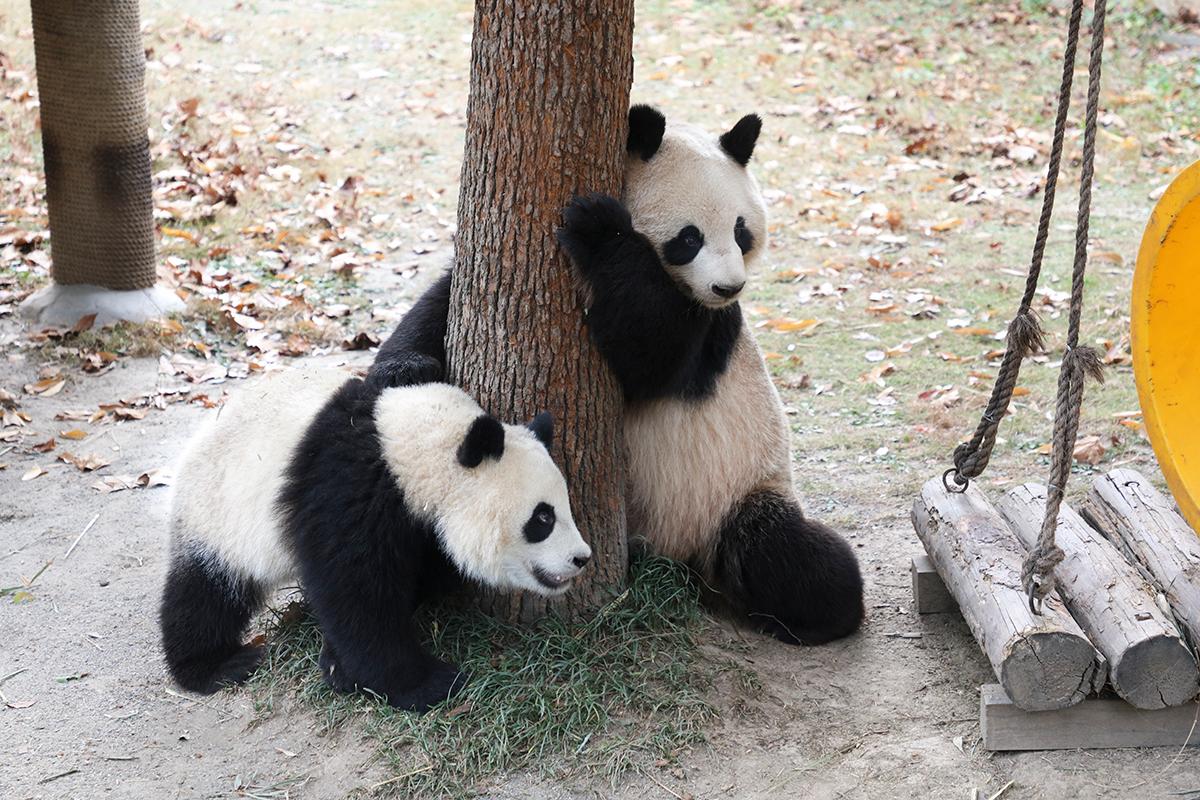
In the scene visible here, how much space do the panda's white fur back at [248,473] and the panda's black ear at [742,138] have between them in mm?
1600

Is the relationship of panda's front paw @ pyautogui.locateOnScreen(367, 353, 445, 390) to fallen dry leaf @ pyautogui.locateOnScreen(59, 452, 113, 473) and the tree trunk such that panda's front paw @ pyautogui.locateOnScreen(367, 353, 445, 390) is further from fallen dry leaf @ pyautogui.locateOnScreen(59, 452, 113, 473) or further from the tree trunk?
fallen dry leaf @ pyautogui.locateOnScreen(59, 452, 113, 473)

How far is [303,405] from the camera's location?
405 cm

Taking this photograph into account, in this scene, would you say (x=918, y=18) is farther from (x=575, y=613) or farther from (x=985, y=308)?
(x=575, y=613)

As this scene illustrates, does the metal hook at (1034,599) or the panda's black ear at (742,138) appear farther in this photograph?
the panda's black ear at (742,138)

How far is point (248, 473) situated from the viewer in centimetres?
396

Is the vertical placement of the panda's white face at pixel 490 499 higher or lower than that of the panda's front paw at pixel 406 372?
lower

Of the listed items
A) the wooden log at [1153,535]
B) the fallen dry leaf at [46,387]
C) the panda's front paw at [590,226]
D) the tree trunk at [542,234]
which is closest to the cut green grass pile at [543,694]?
the tree trunk at [542,234]

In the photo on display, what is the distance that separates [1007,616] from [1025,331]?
3.00ft

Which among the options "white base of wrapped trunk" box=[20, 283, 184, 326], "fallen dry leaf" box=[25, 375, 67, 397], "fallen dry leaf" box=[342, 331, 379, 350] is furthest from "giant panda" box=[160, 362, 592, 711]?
"white base of wrapped trunk" box=[20, 283, 184, 326]

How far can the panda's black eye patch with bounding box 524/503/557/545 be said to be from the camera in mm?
3660

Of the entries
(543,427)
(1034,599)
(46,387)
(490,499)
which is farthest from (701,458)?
(46,387)

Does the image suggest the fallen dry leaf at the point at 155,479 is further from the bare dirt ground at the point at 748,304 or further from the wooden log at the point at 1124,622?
the wooden log at the point at 1124,622

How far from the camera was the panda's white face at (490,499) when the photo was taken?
11.9 ft

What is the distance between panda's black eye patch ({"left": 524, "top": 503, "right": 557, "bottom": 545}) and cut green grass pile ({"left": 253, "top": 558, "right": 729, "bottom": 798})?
49 cm
